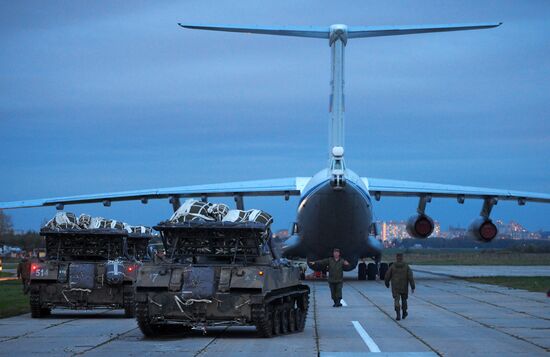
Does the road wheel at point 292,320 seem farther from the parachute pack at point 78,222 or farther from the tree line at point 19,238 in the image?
the tree line at point 19,238

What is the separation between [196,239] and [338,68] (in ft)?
73.8

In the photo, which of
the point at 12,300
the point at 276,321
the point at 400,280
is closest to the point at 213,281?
the point at 276,321

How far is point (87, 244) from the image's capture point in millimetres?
25031

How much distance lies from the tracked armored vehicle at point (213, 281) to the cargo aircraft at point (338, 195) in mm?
16442

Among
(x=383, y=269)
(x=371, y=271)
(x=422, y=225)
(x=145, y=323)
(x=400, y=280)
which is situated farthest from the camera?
(x=371, y=271)

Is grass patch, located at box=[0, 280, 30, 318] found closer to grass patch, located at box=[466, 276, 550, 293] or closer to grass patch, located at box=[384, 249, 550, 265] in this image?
grass patch, located at box=[466, 276, 550, 293]

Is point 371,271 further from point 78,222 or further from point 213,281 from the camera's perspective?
point 213,281

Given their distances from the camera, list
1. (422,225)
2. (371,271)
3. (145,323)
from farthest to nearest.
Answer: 1. (371,271)
2. (422,225)
3. (145,323)

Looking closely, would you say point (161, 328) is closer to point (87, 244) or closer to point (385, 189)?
point (87, 244)

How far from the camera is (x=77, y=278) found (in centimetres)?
2389

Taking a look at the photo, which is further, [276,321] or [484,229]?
[484,229]

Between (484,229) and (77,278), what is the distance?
1028 inches

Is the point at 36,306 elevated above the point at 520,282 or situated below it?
below

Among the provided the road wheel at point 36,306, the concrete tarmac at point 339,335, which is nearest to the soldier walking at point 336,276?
the concrete tarmac at point 339,335
